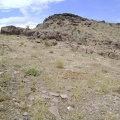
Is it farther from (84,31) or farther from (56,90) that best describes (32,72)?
(84,31)

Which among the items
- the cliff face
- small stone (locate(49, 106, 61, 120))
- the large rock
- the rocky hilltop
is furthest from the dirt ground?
the large rock

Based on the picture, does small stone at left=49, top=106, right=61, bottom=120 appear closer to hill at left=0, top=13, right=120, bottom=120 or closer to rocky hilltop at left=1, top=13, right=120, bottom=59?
hill at left=0, top=13, right=120, bottom=120

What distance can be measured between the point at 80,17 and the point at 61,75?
26.4 metres

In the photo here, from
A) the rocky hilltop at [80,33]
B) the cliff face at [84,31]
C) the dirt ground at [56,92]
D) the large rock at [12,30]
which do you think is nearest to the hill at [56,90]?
the dirt ground at [56,92]

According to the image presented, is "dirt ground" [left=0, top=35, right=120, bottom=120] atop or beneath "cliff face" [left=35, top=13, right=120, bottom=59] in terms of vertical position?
beneath

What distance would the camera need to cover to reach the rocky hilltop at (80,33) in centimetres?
2439

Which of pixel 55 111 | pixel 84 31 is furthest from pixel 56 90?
pixel 84 31

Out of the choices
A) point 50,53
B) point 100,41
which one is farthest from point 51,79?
point 100,41

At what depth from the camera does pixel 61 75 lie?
40.8 feet

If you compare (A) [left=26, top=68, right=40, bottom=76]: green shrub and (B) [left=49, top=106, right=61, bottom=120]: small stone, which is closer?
(B) [left=49, top=106, right=61, bottom=120]: small stone

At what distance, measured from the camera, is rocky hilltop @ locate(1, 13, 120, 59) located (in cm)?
2439

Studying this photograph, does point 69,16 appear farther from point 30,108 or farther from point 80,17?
point 30,108

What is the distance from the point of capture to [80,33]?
3105 centimetres

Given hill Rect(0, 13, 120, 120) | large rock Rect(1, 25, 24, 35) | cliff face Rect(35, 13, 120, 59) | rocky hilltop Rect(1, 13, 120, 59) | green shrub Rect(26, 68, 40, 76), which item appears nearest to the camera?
hill Rect(0, 13, 120, 120)
